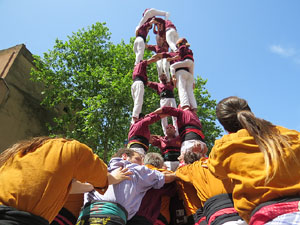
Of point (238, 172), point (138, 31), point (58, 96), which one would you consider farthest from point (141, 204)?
point (58, 96)

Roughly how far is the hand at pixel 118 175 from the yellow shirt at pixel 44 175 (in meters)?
0.36

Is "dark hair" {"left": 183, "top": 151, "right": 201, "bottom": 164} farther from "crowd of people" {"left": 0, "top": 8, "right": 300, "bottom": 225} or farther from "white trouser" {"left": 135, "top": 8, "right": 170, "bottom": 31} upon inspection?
"white trouser" {"left": 135, "top": 8, "right": 170, "bottom": 31}

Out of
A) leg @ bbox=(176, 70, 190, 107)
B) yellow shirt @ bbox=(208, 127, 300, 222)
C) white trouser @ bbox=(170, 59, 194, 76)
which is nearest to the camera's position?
yellow shirt @ bbox=(208, 127, 300, 222)

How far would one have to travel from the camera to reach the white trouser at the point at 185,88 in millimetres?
6211

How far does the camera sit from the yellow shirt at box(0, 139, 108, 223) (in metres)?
1.39

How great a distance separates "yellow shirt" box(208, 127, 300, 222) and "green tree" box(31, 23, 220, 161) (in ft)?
30.5

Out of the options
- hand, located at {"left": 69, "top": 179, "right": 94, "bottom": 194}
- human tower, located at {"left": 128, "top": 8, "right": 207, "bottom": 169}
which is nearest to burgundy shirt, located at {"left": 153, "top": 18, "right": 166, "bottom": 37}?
human tower, located at {"left": 128, "top": 8, "right": 207, "bottom": 169}

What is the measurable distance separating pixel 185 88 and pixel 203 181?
164 inches

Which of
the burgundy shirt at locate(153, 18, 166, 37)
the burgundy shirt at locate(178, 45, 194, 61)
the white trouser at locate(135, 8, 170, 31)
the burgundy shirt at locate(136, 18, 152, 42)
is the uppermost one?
the white trouser at locate(135, 8, 170, 31)

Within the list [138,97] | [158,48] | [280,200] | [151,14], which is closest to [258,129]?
[280,200]

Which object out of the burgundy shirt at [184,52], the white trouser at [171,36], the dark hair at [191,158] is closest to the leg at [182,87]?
the burgundy shirt at [184,52]

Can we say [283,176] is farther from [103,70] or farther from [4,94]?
[4,94]

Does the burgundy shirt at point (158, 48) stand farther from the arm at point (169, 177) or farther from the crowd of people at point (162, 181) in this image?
the arm at point (169, 177)

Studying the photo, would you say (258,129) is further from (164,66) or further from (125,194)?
(164,66)
